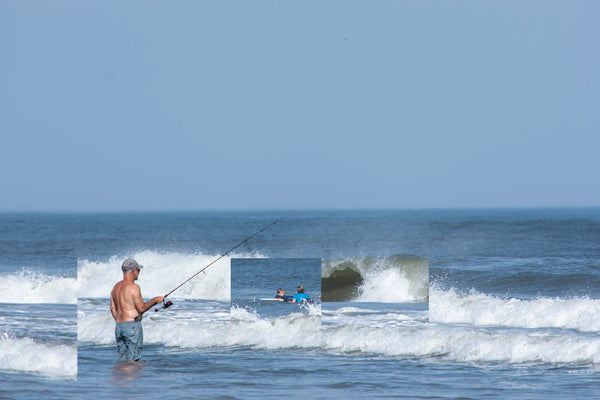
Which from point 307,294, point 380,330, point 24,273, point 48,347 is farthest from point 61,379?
point 24,273

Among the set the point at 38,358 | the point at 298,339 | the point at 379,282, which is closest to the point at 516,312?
the point at 379,282

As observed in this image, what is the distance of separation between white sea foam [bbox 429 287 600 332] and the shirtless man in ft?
20.1

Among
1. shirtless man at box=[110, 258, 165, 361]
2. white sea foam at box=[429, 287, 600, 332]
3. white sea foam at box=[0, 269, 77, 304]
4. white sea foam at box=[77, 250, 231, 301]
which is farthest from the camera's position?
white sea foam at box=[77, 250, 231, 301]

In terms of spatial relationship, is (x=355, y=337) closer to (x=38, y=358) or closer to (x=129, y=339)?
(x=129, y=339)

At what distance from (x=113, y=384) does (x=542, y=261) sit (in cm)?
2499

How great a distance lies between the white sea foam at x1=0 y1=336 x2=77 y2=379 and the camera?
793 centimetres

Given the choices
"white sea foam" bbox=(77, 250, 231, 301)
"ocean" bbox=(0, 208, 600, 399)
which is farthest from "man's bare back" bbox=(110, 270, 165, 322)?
"white sea foam" bbox=(77, 250, 231, 301)

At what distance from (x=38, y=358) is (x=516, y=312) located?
916cm

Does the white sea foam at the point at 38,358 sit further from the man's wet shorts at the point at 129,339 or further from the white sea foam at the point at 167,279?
the white sea foam at the point at 167,279

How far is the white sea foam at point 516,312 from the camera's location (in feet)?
44.9

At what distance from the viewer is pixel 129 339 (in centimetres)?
873

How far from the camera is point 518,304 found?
15.0 metres

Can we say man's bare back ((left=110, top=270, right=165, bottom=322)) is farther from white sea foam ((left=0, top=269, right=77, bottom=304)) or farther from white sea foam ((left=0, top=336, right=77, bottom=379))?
white sea foam ((left=0, top=269, right=77, bottom=304))

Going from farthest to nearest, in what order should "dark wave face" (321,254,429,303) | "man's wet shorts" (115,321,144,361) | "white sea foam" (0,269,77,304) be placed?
1. "dark wave face" (321,254,429,303)
2. "white sea foam" (0,269,77,304)
3. "man's wet shorts" (115,321,144,361)
